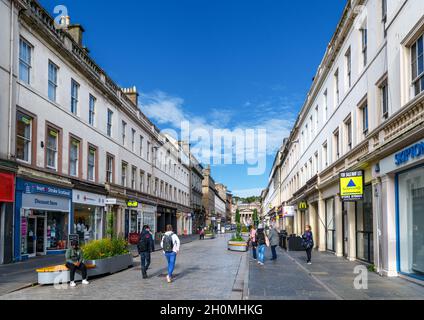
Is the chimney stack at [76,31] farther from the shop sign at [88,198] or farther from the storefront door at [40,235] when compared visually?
the storefront door at [40,235]

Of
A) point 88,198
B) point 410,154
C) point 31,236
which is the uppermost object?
point 410,154

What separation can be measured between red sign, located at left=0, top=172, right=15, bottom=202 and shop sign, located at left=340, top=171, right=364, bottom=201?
13.1m

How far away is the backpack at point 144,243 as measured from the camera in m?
14.2

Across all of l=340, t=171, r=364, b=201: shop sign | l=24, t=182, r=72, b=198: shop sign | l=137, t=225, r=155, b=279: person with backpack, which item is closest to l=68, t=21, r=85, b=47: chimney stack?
l=24, t=182, r=72, b=198: shop sign

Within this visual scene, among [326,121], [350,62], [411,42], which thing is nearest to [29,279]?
[411,42]

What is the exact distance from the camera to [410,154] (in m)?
11.9

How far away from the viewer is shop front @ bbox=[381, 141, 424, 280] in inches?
476

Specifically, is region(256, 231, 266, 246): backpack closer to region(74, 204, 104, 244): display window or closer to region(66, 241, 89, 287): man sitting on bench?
region(66, 241, 89, 287): man sitting on bench

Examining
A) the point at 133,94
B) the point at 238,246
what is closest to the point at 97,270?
the point at 238,246

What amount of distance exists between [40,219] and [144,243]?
9.49 meters

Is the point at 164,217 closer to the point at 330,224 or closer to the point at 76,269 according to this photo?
the point at 330,224

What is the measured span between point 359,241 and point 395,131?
7.66 meters
